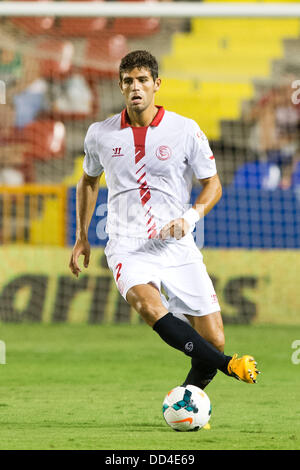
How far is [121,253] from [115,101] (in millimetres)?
9865

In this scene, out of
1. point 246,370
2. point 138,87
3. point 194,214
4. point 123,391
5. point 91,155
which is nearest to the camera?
point 246,370

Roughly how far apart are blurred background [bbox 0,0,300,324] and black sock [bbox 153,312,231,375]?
19.3 feet

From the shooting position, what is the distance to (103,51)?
16.8 meters

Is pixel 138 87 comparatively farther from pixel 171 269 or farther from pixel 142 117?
pixel 171 269

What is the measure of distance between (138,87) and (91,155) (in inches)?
22.8

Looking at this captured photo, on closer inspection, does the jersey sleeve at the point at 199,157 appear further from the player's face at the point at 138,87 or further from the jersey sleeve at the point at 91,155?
the jersey sleeve at the point at 91,155

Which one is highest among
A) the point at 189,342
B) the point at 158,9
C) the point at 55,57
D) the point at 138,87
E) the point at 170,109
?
the point at 55,57

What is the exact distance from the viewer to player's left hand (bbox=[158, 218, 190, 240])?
5129mm

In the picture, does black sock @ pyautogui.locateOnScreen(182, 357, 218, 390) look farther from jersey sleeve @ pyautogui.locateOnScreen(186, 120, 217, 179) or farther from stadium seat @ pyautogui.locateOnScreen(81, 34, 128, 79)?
stadium seat @ pyautogui.locateOnScreen(81, 34, 128, 79)

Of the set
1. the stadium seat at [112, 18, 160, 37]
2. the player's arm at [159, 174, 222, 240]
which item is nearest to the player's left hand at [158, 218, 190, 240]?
the player's arm at [159, 174, 222, 240]

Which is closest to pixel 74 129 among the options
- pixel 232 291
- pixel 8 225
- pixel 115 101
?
pixel 115 101

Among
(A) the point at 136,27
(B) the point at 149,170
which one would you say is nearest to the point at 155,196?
(B) the point at 149,170

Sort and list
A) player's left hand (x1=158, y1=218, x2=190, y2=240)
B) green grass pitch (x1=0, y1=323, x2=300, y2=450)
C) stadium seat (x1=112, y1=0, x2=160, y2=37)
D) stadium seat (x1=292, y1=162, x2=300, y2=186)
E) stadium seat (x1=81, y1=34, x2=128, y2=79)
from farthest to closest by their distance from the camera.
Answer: stadium seat (x1=112, y1=0, x2=160, y2=37), stadium seat (x1=81, y1=34, x2=128, y2=79), stadium seat (x1=292, y1=162, x2=300, y2=186), player's left hand (x1=158, y1=218, x2=190, y2=240), green grass pitch (x1=0, y1=323, x2=300, y2=450)

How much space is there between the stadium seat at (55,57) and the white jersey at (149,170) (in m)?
9.61
